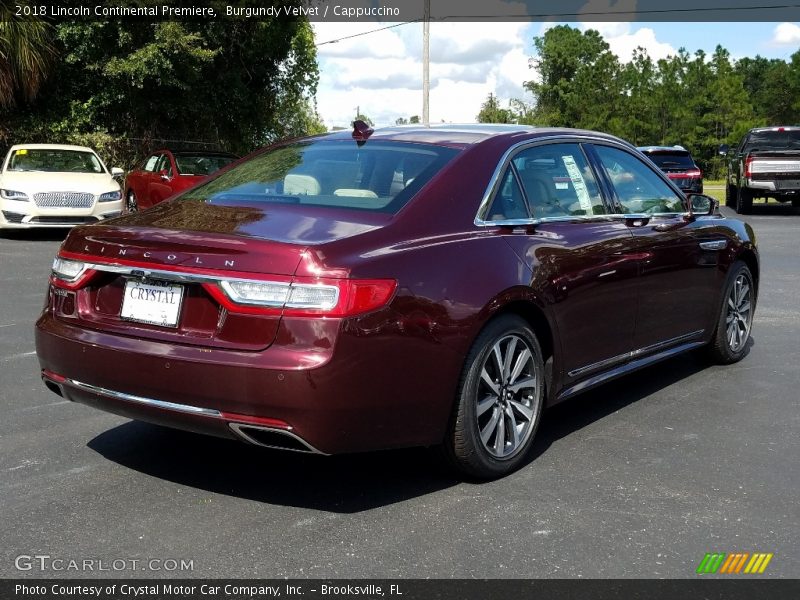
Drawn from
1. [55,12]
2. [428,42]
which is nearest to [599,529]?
[55,12]

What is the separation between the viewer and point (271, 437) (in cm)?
379

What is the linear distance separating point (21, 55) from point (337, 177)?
62.4ft

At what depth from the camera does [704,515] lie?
13.1 ft

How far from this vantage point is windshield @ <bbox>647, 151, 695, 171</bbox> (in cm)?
2308

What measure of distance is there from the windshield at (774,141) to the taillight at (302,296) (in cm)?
2159

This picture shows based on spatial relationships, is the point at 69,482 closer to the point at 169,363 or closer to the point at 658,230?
the point at 169,363

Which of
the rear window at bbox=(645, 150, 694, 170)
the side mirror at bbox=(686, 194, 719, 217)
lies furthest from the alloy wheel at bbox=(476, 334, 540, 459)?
the rear window at bbox=(645, 150, 694, 170)

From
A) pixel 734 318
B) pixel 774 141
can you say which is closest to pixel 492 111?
pixel 774 141

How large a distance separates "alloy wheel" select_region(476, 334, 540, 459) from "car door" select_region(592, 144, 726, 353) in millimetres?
1146

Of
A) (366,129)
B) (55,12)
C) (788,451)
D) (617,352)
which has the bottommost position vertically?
(788,451)

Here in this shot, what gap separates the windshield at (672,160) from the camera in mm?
23078

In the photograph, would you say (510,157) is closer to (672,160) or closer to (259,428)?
(259,428)

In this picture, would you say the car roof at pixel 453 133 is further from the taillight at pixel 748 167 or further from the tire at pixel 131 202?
the taillight at pixel 748 167
